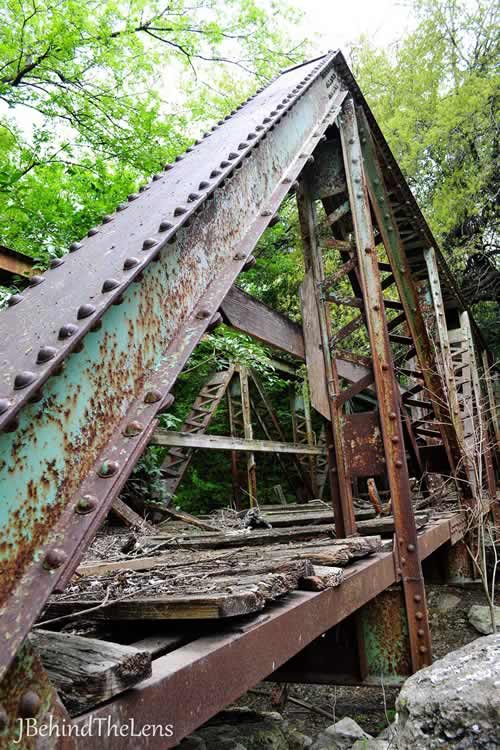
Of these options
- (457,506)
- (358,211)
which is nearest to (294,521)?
(457,506)

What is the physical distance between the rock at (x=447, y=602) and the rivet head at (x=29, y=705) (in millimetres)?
7268

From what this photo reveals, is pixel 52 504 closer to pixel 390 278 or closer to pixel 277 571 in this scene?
pixel 277 571

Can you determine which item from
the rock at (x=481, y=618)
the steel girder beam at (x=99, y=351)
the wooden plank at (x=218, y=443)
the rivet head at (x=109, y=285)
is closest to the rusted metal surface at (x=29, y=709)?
the steel girder beam at (x=99, y=351)

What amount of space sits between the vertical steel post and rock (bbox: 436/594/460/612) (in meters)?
4.27

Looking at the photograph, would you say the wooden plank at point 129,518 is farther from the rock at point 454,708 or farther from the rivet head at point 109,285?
the rivet head at point 109,285

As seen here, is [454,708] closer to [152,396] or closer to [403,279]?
[152,396]

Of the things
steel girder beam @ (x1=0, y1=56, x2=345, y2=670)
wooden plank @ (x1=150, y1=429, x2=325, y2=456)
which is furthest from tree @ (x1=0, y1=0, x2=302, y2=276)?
steel girder beam @ (x1=0, y1=56, x2=345, y2=670)

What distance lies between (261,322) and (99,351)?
2.26 m

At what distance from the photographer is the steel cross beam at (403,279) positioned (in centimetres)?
512

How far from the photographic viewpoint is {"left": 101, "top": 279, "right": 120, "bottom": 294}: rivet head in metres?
1.39

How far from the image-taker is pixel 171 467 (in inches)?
404

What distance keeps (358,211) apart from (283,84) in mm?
1098

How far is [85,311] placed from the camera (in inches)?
51.0

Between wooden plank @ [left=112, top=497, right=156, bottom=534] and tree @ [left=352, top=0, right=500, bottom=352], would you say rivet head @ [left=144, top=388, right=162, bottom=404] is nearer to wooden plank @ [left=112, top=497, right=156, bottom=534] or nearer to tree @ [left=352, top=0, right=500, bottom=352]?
wooden plank @ [left=112, top=497, right=156, bottom=534]
